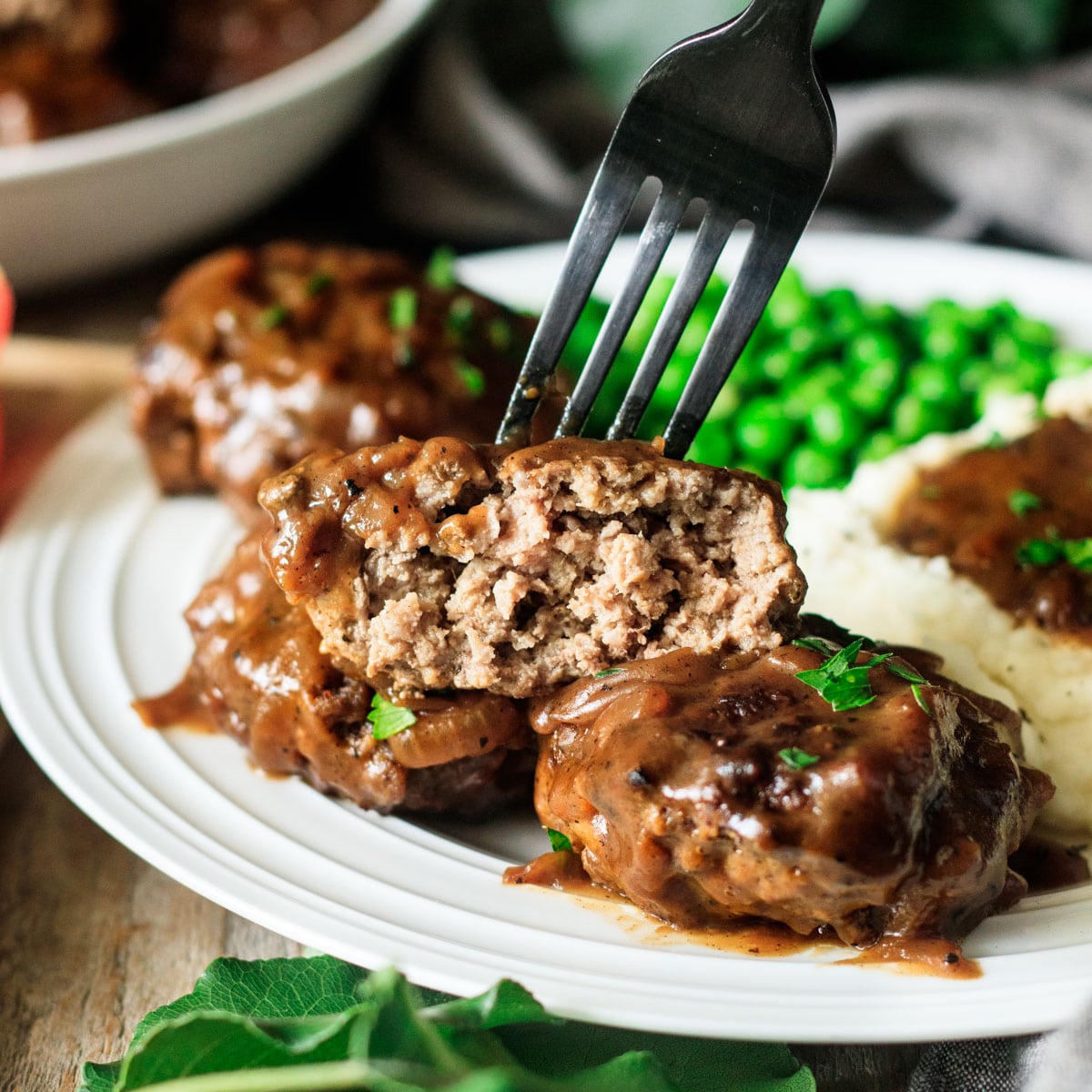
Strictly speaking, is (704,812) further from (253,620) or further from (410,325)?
(410,325)

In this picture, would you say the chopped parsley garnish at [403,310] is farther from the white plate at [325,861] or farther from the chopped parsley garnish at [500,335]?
the white plate at [325,861]

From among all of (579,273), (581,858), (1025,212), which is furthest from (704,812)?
(1025,212)

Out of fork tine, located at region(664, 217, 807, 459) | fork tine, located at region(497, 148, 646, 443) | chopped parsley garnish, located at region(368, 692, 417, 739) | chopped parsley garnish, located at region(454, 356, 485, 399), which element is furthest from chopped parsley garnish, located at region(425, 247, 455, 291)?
chopped parsley garnish, located at region(368, 692, 417, 739)

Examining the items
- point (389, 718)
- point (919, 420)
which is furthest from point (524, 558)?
point (919, 420)

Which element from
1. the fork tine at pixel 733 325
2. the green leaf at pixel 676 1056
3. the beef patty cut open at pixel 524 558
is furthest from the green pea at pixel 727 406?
the green leaf at pixel 676 1056

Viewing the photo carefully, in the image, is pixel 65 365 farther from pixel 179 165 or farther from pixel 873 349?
pixel 873 349
